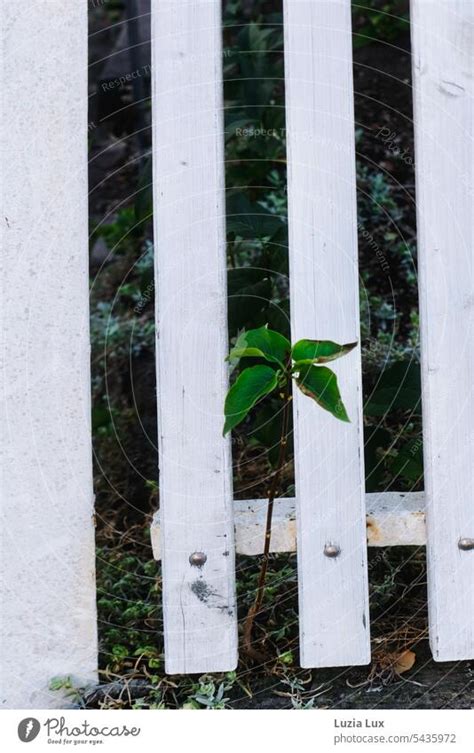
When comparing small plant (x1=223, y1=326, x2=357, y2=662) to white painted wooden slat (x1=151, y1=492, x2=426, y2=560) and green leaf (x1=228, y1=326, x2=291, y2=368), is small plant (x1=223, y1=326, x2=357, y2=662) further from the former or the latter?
white painted wooden slat (x1=151, y1=492, x2=426, y2=560)

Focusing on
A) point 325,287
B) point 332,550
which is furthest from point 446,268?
point 332,550

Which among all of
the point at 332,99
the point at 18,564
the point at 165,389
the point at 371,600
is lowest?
the point at 371,600

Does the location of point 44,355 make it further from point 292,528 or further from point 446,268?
point 446,268

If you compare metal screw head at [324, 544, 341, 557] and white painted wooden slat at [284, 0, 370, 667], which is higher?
white painted wooden slat at [284, 0, 370, 667]

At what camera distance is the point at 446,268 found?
159 cm

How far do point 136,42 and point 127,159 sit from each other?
2.58 feet

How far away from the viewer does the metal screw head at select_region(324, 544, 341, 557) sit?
5.24ft

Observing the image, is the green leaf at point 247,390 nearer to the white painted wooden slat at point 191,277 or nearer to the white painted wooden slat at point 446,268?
the white painted wooden slat at point 191,277

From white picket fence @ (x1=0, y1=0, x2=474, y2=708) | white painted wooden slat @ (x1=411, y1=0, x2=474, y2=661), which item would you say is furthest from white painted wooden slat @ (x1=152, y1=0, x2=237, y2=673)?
white painted wooden slat @ (x1=411, y1=0, x2=474, y2=661)

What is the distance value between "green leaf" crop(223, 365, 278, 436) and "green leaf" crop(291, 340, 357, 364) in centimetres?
4
